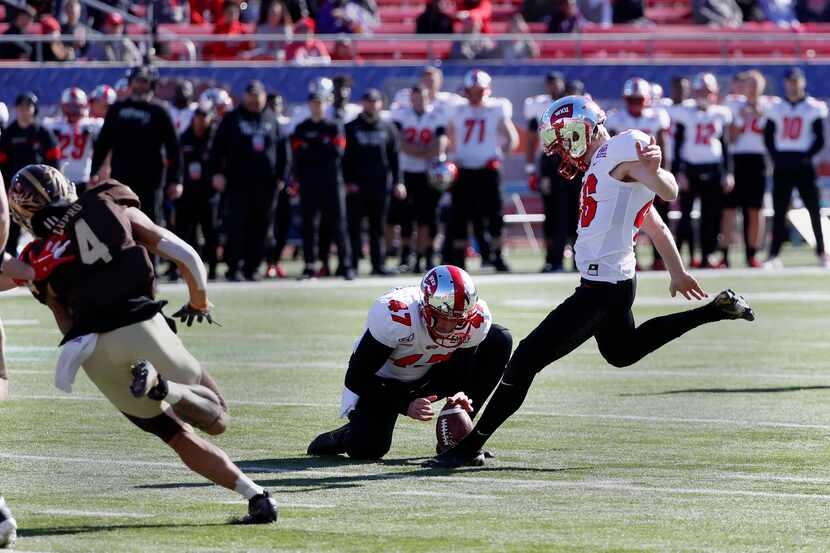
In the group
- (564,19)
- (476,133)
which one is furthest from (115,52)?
(564,19)

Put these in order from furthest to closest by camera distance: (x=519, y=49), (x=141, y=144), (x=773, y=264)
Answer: (x=519, y=49), (x=773, y=264), (x=141, y=144)

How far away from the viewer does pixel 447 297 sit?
7.47 m

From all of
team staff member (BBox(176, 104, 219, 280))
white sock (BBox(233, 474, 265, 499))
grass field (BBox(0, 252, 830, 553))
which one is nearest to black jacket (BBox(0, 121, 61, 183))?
team staff member (BBox(176, 104, 219, 280))

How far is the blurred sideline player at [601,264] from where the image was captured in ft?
24.8

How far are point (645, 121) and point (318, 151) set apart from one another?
3596mm

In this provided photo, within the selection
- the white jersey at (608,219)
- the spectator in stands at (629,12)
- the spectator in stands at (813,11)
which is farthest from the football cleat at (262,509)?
the spectator in stands at (813,11)

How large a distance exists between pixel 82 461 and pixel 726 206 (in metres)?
14.4

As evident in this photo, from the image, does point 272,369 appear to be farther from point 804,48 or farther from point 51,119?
point 804,48

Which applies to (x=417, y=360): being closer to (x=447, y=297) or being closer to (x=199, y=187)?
(x=447, y=297)

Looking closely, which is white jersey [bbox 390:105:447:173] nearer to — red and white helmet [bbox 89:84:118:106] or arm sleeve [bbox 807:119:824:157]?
red and white helmet [bbox 89:84:118:106]

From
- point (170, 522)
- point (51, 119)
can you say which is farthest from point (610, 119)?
point (170, 522)

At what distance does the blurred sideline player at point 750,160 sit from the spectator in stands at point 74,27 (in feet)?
25.4

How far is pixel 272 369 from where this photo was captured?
11281 millimetres

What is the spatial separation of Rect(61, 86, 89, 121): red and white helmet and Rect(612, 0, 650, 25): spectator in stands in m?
9.69
